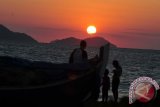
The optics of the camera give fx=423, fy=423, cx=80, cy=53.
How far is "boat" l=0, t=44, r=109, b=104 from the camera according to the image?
→ 1139 centimetres

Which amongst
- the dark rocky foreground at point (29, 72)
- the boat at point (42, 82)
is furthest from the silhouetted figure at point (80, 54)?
Result: the dark rocky foreground at point (29, 72)

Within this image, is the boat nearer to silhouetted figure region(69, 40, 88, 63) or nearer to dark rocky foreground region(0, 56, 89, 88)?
dark rocky foreground region(0, 56, 89, 88)

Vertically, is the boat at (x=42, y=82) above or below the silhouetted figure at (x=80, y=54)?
below

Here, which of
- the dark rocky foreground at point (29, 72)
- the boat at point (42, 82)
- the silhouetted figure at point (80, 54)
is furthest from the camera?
the silhouetted figure at point (80, 54)

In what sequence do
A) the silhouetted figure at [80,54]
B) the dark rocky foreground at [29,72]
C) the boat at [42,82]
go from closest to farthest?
1. the boat at [42,82]
2. the dark rocky foreground at [29,72]
3. the silhouetted figure at [80,54]

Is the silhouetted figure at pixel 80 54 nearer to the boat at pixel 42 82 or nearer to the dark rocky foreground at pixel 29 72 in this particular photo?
the boat at pixel 42 82

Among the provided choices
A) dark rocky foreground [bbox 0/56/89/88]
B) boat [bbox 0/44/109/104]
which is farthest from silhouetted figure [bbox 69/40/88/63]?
dark rocky foreground [bbox 0/56/89/88]

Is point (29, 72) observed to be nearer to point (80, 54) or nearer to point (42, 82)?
point (42, 82)

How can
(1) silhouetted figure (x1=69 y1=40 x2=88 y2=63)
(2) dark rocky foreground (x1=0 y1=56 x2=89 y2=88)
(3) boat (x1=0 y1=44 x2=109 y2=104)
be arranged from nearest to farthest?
(3) boat (x1=0 y1=44 x2=109 y2=104)
(2) dark rocky foreground (x1=0 y1=56 x2=89 y2=88)
(1) silhouetted figure (x1=69 y1=40 x2=88 y2=63)

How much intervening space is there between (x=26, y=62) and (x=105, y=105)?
445 cm

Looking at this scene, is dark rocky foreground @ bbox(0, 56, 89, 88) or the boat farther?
dark rocky foreground @ bbox(0, 56, 89, 88)

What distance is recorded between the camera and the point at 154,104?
1544 cm

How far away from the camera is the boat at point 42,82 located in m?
11.4

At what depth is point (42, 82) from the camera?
12.0 meters
